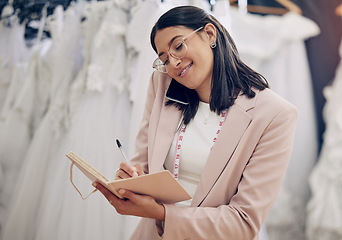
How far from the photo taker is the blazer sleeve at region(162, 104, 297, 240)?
79 centimetres

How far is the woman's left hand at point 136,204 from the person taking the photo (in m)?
0.76

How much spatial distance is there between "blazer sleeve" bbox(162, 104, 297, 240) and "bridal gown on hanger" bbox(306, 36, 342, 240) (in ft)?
2.73

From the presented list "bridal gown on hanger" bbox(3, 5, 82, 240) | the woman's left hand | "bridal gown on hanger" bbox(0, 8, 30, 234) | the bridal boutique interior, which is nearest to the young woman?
the woman's left hand

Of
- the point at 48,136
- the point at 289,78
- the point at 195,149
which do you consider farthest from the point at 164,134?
the point at 289,78

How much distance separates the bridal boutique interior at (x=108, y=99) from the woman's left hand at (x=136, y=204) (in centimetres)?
54

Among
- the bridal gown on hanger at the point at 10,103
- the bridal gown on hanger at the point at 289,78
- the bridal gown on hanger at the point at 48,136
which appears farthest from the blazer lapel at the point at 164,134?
the bridal gown on hanger at the point at 10,103

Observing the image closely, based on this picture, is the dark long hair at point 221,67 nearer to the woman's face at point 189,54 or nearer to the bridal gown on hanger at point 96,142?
the woman's face at point 189,54

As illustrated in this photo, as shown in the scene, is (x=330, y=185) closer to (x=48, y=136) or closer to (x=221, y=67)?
(x=221, y=67)

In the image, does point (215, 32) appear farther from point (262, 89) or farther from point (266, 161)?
point (266, 161)

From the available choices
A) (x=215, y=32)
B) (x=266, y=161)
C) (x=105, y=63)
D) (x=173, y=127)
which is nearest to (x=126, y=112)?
(x=105, y=63)

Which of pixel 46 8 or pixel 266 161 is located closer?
pixel 266 161

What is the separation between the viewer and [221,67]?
90 centimetres

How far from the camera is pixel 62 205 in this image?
1433 mm

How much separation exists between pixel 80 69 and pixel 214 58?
1023 mm
